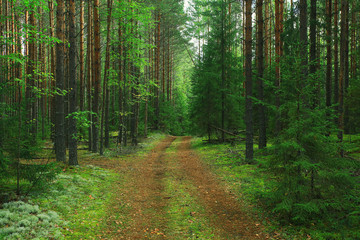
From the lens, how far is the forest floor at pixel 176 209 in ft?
17.7

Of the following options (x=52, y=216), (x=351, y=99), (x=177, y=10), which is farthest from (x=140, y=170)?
(x=177, y=10)

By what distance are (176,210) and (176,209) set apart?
70mm

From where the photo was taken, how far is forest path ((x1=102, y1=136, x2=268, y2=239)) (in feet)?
17.7

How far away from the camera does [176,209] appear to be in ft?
22.1

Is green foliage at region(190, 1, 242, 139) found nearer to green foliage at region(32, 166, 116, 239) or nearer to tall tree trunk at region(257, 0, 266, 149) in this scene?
tall tree trunk at region(257, 0, 266, 149)

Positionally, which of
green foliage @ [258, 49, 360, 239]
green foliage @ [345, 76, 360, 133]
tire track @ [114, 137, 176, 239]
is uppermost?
green foliage @ [345, 76, 360, 133]

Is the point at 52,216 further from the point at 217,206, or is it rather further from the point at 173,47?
the point at 173,47

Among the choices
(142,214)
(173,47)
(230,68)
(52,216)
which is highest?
(173,47)

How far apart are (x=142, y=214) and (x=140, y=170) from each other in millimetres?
5213

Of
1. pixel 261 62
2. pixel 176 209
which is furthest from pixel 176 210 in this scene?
pixel 261 62

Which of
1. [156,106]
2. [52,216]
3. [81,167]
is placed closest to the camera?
[52,216]

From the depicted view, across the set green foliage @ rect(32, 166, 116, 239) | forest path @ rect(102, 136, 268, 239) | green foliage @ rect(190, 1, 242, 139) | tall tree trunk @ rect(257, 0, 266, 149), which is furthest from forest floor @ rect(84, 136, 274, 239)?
green foliage @ rect(190, 1, 242, 139)

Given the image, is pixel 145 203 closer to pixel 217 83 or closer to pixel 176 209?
pixel 176 209

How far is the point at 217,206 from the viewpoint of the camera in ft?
22.6
